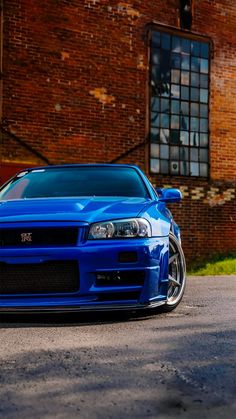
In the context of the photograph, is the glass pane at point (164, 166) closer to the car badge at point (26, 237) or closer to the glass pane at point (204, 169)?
the glass pane at point (204, 169)

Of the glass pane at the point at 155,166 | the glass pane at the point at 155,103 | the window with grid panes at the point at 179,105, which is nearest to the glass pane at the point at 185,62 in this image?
the window with grid panes at the point at 179,105

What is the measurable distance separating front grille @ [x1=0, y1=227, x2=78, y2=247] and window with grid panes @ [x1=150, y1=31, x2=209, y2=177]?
8.99 metres

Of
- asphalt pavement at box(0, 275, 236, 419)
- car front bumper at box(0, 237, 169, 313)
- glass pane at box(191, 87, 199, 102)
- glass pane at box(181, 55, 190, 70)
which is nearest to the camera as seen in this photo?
asphalt pavement at box(0, 275, 236, 419)

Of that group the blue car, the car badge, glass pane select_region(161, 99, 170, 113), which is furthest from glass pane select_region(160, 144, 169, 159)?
the car badge

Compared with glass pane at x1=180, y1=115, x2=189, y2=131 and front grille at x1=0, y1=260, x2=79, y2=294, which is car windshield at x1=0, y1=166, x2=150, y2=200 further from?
glass pane at x1=180, y1=115, x2=189, y2=131

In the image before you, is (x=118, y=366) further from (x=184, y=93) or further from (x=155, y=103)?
(x=184, y=93)

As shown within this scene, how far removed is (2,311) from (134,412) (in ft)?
7.37

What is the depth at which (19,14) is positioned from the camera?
38.3 feet

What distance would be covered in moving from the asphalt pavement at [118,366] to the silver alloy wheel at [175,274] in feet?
0.68

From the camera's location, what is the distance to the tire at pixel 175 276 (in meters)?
5.21

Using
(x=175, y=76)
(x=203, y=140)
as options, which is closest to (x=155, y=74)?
(x=175, y=76)

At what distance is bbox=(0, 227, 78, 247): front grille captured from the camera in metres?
4.44

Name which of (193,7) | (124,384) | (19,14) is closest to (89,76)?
(19,14)

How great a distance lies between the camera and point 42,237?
4.46 meters
